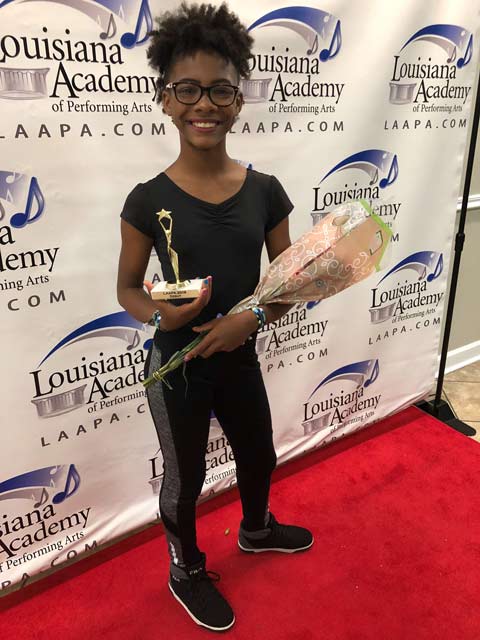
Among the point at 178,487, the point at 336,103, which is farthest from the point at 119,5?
the point at 178,487

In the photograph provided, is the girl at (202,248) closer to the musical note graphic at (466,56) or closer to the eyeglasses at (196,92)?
the eyeglasses at (196,92)

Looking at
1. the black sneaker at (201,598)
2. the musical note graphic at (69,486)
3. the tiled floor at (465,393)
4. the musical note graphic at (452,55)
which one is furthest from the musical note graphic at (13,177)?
the tiled floor at (465,393)

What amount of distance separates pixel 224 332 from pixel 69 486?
961mm

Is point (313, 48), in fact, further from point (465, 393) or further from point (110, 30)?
point (465, 393)

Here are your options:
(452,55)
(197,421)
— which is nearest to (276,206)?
(197,421)

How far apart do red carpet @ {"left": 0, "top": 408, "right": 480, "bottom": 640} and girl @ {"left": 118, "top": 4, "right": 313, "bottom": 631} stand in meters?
0.21

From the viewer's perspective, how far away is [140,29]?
1.41m

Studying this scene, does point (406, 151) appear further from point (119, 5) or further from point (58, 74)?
point (58, 74)

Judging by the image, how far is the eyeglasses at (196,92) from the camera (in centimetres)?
108

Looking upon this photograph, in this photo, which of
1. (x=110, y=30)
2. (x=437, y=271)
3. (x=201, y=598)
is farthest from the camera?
(x=437, y=271)

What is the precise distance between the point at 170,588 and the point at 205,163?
1282 mm

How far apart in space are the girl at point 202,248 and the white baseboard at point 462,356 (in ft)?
6.10

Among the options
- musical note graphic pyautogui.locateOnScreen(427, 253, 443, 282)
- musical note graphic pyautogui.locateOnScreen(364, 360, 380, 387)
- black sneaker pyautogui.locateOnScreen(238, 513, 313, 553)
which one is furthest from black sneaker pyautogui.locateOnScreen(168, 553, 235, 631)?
musical note graphic pyautogui.locateOnScreen(427, 253, 443, 282)

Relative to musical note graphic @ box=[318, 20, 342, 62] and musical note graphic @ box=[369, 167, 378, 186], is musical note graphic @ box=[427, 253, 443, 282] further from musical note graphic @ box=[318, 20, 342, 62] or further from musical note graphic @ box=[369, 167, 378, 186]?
musical note graphic @ box=[318, 20, 342, 62]
